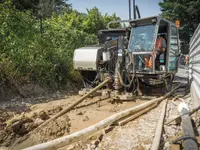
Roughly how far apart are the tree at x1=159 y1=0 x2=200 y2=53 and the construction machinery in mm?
17915

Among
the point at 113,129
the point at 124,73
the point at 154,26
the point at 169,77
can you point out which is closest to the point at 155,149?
the point at 113,129

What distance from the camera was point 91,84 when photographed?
286 inches

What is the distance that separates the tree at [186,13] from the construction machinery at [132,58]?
705 inches

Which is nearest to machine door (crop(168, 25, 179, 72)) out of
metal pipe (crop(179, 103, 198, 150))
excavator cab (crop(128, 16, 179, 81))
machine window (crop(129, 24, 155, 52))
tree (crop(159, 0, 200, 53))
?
excavator cab (crop(128, 16, 179, 81))

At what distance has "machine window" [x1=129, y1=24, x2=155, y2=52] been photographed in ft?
→ 21.2

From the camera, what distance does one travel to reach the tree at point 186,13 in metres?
23.3

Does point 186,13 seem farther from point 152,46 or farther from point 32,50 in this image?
point 32,50

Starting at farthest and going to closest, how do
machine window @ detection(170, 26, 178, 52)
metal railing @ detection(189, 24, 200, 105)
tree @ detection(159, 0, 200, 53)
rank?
tree @ detection(159, 0, 200, 53) < machine window @ detection(170, 26, 178, 52) < metal railing @ detection(189, 24, 200, 105)

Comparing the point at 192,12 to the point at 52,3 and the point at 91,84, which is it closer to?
the point at 52,3

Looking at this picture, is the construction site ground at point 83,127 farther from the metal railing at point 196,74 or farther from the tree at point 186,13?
the tree at point 186,13

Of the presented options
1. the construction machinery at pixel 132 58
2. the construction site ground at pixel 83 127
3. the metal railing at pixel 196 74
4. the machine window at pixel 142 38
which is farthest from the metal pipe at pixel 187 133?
the machine window at pixel 142 38

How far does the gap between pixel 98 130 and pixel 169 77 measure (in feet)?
16.6

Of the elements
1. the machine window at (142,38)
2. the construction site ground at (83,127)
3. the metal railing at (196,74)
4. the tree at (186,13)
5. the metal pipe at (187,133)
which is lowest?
the construction site ground at (83,127)

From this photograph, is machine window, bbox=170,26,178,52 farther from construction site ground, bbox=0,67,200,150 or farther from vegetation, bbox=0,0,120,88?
vegetation, bbox=0,0,120,88
